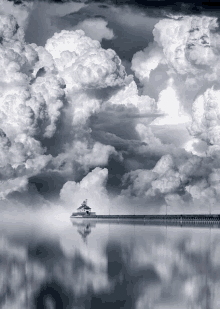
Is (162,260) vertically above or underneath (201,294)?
above

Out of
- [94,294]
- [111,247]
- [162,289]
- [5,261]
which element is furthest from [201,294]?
[111,247]

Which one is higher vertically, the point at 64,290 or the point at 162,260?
the point at 162,260

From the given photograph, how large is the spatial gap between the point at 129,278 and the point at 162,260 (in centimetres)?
1674

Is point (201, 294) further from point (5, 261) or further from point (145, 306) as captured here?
point (5, 261)

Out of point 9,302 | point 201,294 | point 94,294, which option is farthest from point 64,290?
point 201,294

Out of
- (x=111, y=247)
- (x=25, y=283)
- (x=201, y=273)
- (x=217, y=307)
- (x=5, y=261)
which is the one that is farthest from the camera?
(x=111, y=247)

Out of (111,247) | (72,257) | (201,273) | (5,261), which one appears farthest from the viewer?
(111,247)

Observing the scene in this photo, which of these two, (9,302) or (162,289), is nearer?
(9,302)

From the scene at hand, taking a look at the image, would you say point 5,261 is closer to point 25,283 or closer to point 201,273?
point 25,283

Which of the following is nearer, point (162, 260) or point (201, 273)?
point (201, 273)

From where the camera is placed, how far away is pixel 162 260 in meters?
76.1

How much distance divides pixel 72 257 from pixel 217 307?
37.0 meters

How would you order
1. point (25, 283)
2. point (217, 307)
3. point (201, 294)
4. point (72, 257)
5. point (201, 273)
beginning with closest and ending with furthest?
point (217, 307)
point (201, 294)
point (25, 283)
point (201, 273)
point (72, 257)

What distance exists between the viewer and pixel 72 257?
80812 millimetres
